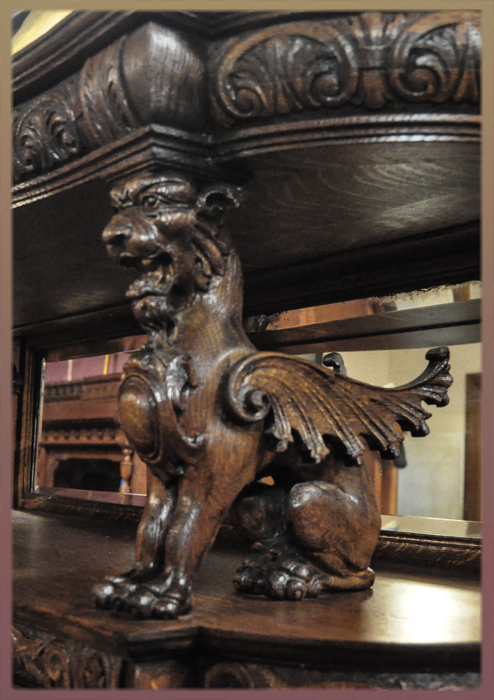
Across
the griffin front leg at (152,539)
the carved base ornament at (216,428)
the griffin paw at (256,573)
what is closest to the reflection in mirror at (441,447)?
the carved base ornament at (216,428)

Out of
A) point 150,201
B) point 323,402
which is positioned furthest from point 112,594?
point 150,201

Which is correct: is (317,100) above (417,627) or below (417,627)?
above

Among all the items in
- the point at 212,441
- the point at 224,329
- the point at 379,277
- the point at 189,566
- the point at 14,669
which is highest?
the point at 379,277

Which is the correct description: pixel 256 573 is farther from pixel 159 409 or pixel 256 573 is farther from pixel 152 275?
pixel 152 275

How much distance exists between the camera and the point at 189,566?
995 millimetres

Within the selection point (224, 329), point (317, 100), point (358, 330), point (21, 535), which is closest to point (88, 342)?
point (21, 535)

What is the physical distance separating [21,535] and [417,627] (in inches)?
46.4

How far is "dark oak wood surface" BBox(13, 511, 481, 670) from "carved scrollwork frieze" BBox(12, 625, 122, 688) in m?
0.01

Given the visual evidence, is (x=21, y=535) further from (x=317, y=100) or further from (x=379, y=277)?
(x=317, y=100)

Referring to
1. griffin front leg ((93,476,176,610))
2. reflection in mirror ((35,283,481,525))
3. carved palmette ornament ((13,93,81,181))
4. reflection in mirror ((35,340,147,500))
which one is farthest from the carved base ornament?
reflection in mirror ((35,340,147,500))

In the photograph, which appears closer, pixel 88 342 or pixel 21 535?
pixel 21 535

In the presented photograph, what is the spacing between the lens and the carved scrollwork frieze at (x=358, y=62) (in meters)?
0.85

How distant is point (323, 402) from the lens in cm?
111

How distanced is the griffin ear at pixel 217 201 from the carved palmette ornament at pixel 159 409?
19cm
